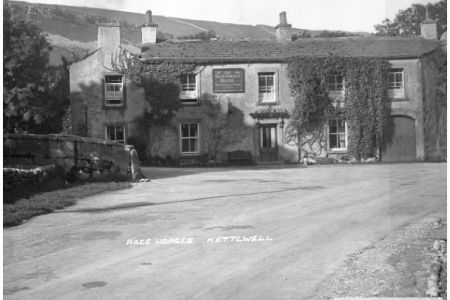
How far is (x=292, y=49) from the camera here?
11.5m

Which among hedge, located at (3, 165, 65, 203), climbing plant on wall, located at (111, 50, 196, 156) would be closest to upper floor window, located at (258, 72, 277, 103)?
climbing plant on wall, located at (111, 50, 196, 156)

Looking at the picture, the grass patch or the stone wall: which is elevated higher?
the stone wall

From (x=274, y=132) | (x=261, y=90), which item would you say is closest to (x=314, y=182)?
(x=274, y=132)

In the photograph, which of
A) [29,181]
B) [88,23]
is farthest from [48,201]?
[88,23]

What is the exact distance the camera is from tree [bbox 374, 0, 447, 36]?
5098mm

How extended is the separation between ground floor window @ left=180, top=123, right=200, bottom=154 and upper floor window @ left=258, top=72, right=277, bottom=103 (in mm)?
2210

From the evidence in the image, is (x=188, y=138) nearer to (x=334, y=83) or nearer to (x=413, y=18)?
(x=334, y=83)

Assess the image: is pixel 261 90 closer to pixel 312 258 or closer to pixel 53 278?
pixel 312 258

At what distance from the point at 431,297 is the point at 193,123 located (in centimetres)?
986

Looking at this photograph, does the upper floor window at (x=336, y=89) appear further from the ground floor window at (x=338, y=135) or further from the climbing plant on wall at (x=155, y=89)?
the climbing plant on wall at (x=155, y=89)

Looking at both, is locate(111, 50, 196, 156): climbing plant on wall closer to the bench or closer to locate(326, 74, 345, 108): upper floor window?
the bench

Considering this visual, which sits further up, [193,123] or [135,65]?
[135,65]

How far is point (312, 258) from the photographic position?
13.8 feet

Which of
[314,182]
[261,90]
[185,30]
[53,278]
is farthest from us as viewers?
[261,90]
